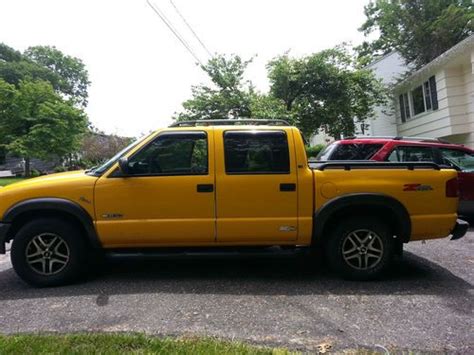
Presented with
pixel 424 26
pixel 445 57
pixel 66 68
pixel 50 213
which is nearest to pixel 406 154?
pixel 50 213

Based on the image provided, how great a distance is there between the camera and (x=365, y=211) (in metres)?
5.50

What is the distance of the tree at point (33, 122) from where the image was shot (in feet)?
106

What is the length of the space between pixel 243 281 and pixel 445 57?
12591 mm

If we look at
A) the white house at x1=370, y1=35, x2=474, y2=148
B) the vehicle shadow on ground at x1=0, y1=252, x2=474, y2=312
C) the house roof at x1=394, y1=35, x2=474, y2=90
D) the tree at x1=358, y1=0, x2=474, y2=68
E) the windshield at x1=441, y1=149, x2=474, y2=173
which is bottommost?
the vehicle shadow on ground at x1=0, y1=252, x2=474, y2=312

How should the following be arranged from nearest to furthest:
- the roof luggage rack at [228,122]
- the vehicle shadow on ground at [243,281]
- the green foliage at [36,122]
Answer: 1. the vehicle shadow on ground at [243,281]
2. the roof luggage rack at [228,122]
3. the green foliage at [36,122]

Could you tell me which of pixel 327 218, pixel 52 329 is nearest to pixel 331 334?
pixel 327 218

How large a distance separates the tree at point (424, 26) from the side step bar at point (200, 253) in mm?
21702

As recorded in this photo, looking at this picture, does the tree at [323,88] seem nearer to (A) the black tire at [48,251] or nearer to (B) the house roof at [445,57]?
(B) the house roof at [445,57]

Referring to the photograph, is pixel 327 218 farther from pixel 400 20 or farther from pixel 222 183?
pixel 400 20

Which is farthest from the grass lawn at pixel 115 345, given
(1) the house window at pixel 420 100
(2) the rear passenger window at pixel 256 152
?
(1) the house window at pixel 420 100

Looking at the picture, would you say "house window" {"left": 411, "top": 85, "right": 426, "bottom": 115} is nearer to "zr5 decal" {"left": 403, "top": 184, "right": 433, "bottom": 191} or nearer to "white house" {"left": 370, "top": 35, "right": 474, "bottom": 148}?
"white house" {"left": 370, "top": 35, "right": 474, "bottom": 148}

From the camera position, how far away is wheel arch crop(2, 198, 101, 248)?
17.3 feet

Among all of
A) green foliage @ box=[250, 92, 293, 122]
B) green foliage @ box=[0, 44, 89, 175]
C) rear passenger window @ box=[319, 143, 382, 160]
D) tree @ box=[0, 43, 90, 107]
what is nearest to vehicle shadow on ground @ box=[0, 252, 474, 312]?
rear passenger window @ box=[319, 143, 382, 160]

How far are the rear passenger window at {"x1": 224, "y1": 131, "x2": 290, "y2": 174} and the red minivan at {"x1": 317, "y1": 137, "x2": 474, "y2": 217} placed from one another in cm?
293
